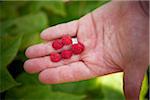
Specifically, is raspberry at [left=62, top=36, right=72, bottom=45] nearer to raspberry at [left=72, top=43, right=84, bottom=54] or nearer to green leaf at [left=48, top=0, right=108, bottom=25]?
raspberry at [left=72, top=43, right=84, bottom=54]

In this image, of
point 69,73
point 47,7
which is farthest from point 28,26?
point 69,73

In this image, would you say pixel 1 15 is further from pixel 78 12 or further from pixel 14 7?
pixel 78 12

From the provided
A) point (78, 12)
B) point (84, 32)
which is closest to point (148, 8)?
point (84, 32)

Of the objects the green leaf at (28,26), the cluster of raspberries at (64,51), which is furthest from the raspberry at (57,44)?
the green leaf at (28,26)

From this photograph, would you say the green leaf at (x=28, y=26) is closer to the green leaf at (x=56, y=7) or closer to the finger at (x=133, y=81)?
the green leaf at (x=56, y=7)

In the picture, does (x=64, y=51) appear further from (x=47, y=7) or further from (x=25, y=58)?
(x=47, y=7)

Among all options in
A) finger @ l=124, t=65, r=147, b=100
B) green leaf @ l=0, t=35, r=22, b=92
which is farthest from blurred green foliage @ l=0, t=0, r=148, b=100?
finger @ l=124, t=65, r=147, b=100

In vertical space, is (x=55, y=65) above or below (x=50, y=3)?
below
